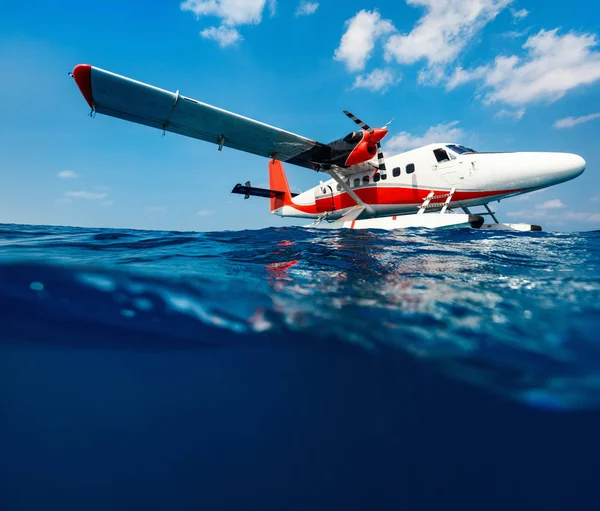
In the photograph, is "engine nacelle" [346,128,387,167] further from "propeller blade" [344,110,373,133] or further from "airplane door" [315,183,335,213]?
"airplane door" [315,183,335,213]

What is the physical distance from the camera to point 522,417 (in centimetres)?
202

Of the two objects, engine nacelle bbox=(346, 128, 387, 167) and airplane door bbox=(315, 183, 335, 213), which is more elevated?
engine nacelle bbox=(346, 128, 387, 167)

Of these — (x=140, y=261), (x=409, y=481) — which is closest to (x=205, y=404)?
(x=409, y=481)

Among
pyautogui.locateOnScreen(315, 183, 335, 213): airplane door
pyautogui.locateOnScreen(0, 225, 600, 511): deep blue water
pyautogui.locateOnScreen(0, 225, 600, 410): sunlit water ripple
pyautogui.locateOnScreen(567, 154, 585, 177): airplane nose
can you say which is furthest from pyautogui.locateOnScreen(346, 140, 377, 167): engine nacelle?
pyautogui.locateOnScreen(0, 225, 600, 511): deep blue water

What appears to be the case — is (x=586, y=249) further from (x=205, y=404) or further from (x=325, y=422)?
(x=205, y=404)

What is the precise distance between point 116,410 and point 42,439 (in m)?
0.36

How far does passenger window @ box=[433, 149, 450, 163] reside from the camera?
41.1ft

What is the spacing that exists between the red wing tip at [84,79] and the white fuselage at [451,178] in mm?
10657

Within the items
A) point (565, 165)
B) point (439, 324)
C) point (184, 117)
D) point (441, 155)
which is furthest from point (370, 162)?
point (439, 324)

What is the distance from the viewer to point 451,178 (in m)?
12.3

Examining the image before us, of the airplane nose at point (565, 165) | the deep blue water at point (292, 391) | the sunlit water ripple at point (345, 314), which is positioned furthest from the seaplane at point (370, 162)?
the deep blue water at point (292, 391)

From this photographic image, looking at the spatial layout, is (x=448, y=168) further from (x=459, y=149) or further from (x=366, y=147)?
(x=366, y=147)

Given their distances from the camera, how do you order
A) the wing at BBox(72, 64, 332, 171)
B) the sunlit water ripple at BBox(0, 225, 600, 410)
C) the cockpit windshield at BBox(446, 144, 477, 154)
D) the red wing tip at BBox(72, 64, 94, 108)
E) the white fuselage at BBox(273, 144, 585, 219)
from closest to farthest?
1. the sunlit water ripple at BBox(0, 225, 600, 410)
2. the red wing tip at BBox(72, 64, 94, 108)
3. the wing at BBox(72, 64, 332, 171)
4. the white fuselage at BBox(273, 144, 585, 219)
5. the cockpit windshield at BBox(446, 144, 477, 154)

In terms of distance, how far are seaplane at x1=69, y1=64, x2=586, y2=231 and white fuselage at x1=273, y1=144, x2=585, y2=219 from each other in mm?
30
